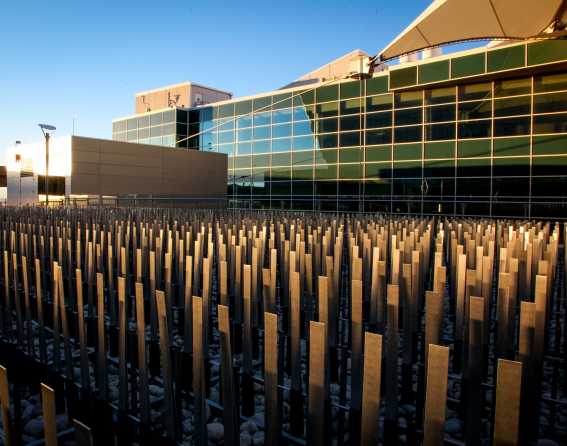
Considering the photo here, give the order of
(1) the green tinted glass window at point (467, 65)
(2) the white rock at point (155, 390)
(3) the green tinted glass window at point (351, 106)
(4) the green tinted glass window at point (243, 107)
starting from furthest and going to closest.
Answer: (4) the green tinted glass window at point (243, 107), (3) the green tinted glass window at point (351, 106), (1) the green tinted glass window at point (467, 65), (2) the white rock at point (155, 390)

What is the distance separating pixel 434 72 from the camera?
20.5 meters

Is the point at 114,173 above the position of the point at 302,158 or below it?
below

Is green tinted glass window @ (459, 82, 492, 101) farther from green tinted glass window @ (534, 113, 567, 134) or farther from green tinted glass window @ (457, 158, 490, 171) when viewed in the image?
green tinted glass window @ (457, 158, 490, 171)

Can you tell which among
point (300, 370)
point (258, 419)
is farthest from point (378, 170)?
point (300, 370)

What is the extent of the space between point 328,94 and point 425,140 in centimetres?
680

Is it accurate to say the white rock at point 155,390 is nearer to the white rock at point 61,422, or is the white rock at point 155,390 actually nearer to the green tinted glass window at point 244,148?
the white rock at point 61,422

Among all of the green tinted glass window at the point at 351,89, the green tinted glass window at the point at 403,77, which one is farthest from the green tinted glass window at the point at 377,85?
the green tinted glass window at the point at 403,77

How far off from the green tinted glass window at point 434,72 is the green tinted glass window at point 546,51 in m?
3.62

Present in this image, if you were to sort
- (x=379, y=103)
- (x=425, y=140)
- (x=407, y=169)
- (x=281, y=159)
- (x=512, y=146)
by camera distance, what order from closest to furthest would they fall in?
(x=512, y=146) → (x=425, y=140) → (x=407, y=169) → (x=379, y=103) → (x=281, y=159)

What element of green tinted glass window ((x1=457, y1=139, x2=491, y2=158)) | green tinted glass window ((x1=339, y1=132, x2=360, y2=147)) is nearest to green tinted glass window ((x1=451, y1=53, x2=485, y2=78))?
green tinted glass window ((x1=457, y1=139, x2=491, y2=158))

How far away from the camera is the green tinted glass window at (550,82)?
18.0m

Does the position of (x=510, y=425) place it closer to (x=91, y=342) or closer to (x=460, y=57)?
(x=91, y=342)

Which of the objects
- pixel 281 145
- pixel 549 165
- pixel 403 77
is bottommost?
pixel 549 165

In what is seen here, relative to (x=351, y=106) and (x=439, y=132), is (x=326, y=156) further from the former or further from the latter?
(x=439, y=132)
